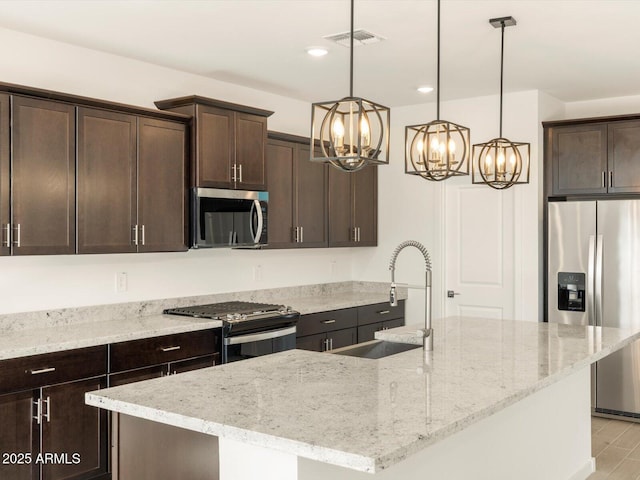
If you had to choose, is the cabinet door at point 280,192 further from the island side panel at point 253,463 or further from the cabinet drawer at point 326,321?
the island side panel at point 253,463

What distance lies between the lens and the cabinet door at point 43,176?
352 cm

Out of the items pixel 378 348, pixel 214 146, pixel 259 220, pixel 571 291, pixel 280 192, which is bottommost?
pixel 378 348

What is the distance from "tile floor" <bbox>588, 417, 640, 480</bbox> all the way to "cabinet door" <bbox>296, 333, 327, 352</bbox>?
2.06 meters

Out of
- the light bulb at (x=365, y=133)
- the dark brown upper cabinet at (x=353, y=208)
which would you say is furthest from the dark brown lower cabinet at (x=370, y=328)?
the light bulb at (x=365, y=133)

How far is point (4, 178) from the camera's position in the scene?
3.46 meters

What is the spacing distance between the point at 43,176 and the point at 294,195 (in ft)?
7.34

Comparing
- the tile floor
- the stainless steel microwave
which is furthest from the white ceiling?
Answer: the tile floor

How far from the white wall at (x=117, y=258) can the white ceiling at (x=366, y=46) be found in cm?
11

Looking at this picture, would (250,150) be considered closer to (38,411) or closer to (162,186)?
(162,186)

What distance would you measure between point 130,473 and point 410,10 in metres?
2.64

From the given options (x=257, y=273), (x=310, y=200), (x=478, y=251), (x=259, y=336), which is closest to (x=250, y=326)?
(x=259, y=336)

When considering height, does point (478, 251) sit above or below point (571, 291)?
above

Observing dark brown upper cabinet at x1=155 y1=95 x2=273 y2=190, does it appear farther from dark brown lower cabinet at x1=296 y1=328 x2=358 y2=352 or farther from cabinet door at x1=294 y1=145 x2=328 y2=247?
dark brown lower cabinet at x1=296 y1=328 x2=358 y2=352

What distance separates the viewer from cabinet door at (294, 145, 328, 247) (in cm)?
550
